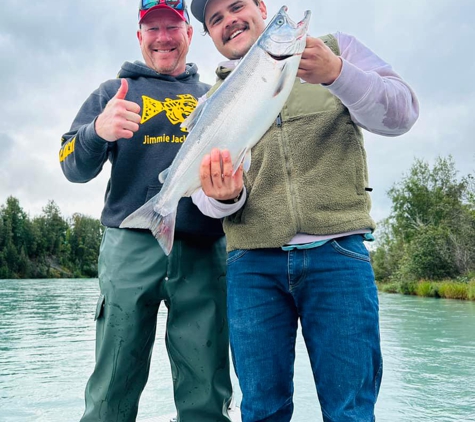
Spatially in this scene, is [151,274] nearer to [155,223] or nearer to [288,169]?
[155,223]

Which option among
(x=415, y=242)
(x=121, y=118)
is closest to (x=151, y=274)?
(x=121, y=118)

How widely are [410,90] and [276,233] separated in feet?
2.98

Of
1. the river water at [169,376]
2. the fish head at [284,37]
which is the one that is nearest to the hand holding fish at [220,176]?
the fish head at [284,37]

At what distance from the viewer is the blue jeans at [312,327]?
2.18m

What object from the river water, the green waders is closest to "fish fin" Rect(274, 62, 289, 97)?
the green waders

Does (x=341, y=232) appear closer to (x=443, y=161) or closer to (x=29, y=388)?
(x=29, y=388)

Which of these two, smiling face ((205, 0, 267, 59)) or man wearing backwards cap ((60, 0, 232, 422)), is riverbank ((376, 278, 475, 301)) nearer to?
man wearing backwards cap ((60, 0, 232, 422))

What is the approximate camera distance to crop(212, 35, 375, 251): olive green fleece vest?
2318mm

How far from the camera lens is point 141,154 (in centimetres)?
311

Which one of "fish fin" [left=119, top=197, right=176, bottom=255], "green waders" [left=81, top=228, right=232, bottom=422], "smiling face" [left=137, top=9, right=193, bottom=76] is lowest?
"green waders" [left=81, top=228, right=232, bottom=422]

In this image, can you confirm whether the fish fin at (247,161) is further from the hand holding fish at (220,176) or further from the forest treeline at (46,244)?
the forest treeline at (46,244)

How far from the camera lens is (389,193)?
1892 inches

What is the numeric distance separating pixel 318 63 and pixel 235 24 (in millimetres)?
820

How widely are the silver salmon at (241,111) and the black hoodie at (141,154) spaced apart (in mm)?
628
